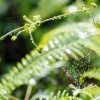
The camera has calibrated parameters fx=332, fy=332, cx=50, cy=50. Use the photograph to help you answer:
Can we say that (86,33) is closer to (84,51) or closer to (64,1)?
(84,51)

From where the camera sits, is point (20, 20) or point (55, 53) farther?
point (20, 20)

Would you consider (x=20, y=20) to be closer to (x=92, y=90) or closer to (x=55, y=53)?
(x=55, y=53)

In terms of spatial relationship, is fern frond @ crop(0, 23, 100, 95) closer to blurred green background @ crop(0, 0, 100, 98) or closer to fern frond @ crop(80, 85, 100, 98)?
fern frond @ crop(80, 85, 100, 98)

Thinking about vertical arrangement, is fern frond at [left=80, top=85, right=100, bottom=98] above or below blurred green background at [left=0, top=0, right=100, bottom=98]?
below

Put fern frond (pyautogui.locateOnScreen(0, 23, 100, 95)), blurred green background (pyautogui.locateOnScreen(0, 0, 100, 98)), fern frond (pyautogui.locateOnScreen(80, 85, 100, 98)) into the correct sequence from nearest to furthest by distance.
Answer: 1. fern frond (pyautogui.locateOnScreen(80, 85, 100, 98))
2. fern frond (pyautogui.locateOnScreen(0, 23, 100, 95))
3. blurred green background (pyautogui.locateOnScreen(0, 0, 100, 98))

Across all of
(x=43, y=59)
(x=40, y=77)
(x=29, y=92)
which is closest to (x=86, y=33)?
(x=43, y=59)

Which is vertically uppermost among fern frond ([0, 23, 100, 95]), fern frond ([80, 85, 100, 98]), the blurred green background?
the blurred green background

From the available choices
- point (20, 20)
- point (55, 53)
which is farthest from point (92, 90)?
point (20, 20)

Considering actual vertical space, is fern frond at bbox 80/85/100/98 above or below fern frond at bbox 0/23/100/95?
below

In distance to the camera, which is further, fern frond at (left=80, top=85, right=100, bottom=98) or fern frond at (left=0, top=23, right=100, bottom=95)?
fern frond at (left=0, top=23, right=100, bottom=95)

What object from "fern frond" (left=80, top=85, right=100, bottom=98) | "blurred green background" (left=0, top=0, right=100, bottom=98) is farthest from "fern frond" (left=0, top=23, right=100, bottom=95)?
"blurred green background" (left=0, top=0, right=100, bottom=98)

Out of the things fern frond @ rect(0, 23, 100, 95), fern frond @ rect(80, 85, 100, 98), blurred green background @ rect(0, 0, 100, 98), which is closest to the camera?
fern frond @ rect(80, 85, 100, 98)
